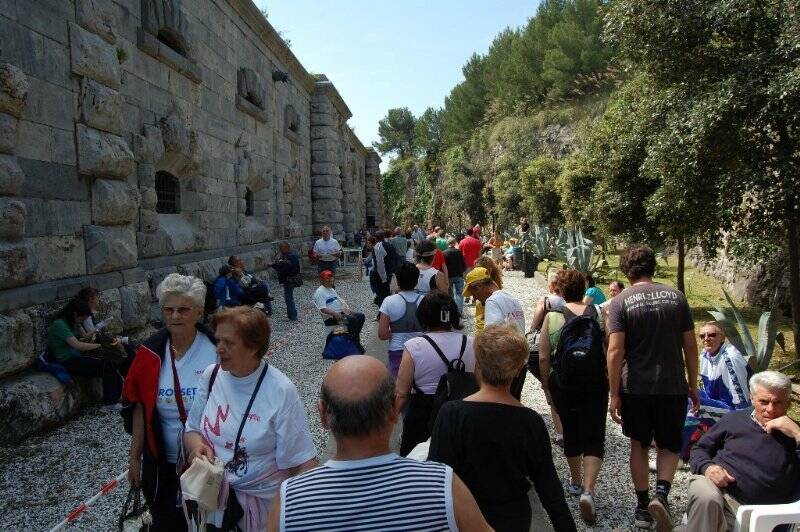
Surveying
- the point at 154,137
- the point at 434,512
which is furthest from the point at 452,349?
the point at 154,137

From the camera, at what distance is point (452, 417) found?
2.28 metres

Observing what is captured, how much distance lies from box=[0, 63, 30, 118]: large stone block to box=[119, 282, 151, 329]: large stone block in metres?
2.26

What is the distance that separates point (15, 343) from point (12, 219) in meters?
1.07

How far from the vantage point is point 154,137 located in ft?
26.8

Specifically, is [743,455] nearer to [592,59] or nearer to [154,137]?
[154,137]

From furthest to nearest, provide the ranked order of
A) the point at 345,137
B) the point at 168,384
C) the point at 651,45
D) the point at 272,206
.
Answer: the point at 345,137
the point at 272,206
the point at 651,45
the point at 168,384

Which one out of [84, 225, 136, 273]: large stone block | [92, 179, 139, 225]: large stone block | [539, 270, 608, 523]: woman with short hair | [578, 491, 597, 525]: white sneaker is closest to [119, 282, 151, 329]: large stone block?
[84, 225, 136, 273]: large stone block

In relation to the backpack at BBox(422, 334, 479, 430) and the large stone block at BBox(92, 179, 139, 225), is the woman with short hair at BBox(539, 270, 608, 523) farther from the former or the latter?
the large stone block at BBox(92, 179, 139, 225)

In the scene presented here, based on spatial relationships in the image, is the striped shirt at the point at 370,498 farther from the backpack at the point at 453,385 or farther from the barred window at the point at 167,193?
the barred window at the point at 167,193

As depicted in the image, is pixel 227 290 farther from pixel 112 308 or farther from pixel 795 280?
pixel 795 280

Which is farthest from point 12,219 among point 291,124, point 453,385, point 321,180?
point 321,180

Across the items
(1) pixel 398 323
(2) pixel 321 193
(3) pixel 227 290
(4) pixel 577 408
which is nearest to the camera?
(4) pixel 577 408

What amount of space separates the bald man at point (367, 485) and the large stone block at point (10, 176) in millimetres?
4723

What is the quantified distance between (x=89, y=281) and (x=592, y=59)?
36945 millimetres
